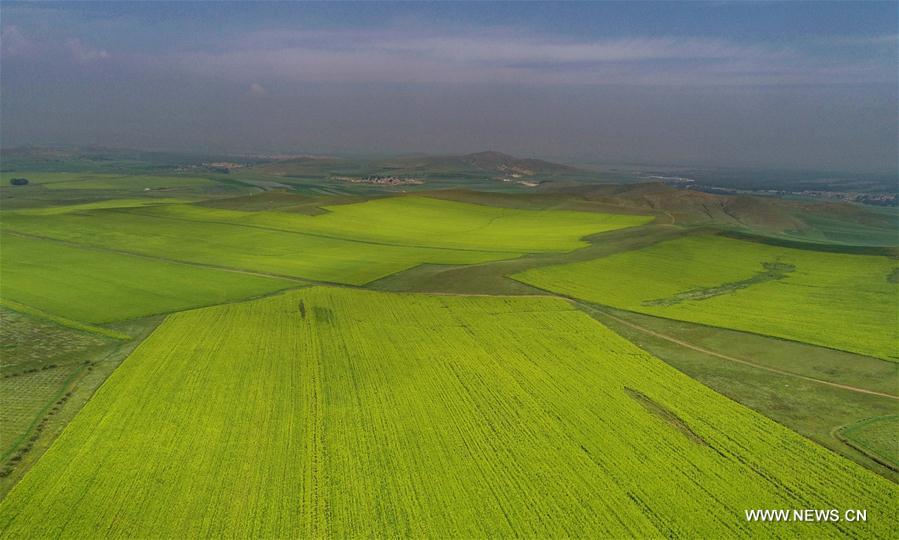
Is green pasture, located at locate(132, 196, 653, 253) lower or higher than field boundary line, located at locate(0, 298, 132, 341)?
higher

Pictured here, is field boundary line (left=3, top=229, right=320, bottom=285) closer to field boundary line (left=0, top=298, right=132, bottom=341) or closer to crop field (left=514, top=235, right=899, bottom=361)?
field boundary line (left=0, top=298, right=132, bottom=341)

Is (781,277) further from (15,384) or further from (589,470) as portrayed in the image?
(15,384)

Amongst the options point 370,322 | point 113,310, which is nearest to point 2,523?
point 370,322

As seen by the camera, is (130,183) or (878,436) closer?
(878,436)

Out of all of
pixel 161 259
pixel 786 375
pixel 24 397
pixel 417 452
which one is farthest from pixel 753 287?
pixel 161 259

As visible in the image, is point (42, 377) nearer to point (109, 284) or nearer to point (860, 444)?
point (109, 284)

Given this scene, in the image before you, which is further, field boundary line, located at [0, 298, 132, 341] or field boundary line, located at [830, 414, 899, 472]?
field boundary line, located at [0, 298, 132, 341]

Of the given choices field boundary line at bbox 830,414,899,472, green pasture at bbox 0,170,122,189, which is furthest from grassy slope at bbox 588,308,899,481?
green pasture at bbox 0,170,122,189
